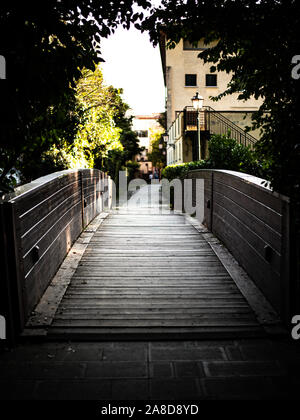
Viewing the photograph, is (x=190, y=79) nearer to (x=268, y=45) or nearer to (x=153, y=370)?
(x=268, y=45)

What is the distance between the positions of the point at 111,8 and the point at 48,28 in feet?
2.84

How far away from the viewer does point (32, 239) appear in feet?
12.7

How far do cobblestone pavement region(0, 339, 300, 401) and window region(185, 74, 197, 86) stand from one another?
3003 cm

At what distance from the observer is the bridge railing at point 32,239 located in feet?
10.6

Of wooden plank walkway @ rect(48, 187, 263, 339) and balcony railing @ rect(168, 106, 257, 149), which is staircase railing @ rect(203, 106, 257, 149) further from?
wooden plank walkway @ rect(48, 187, 263, 339)

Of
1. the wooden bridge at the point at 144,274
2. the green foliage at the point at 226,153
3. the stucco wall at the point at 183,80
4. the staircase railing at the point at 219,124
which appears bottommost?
the wooden bridge at the point at 144,274

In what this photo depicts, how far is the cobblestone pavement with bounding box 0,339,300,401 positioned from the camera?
254 centimetres

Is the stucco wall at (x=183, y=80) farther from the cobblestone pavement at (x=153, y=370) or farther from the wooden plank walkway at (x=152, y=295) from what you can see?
the cobblestone pavement at (x=153, y=370)

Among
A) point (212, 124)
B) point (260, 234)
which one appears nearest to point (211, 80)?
point (212, 124)

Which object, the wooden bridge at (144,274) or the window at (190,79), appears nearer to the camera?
the wooden bridge at (144,274)

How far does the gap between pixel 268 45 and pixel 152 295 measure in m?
3.07

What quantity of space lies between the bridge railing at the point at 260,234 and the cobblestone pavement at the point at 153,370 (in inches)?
22.5

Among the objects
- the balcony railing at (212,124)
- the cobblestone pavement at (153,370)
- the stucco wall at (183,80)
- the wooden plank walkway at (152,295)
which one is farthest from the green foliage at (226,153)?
the stucco wall at (183,80)
